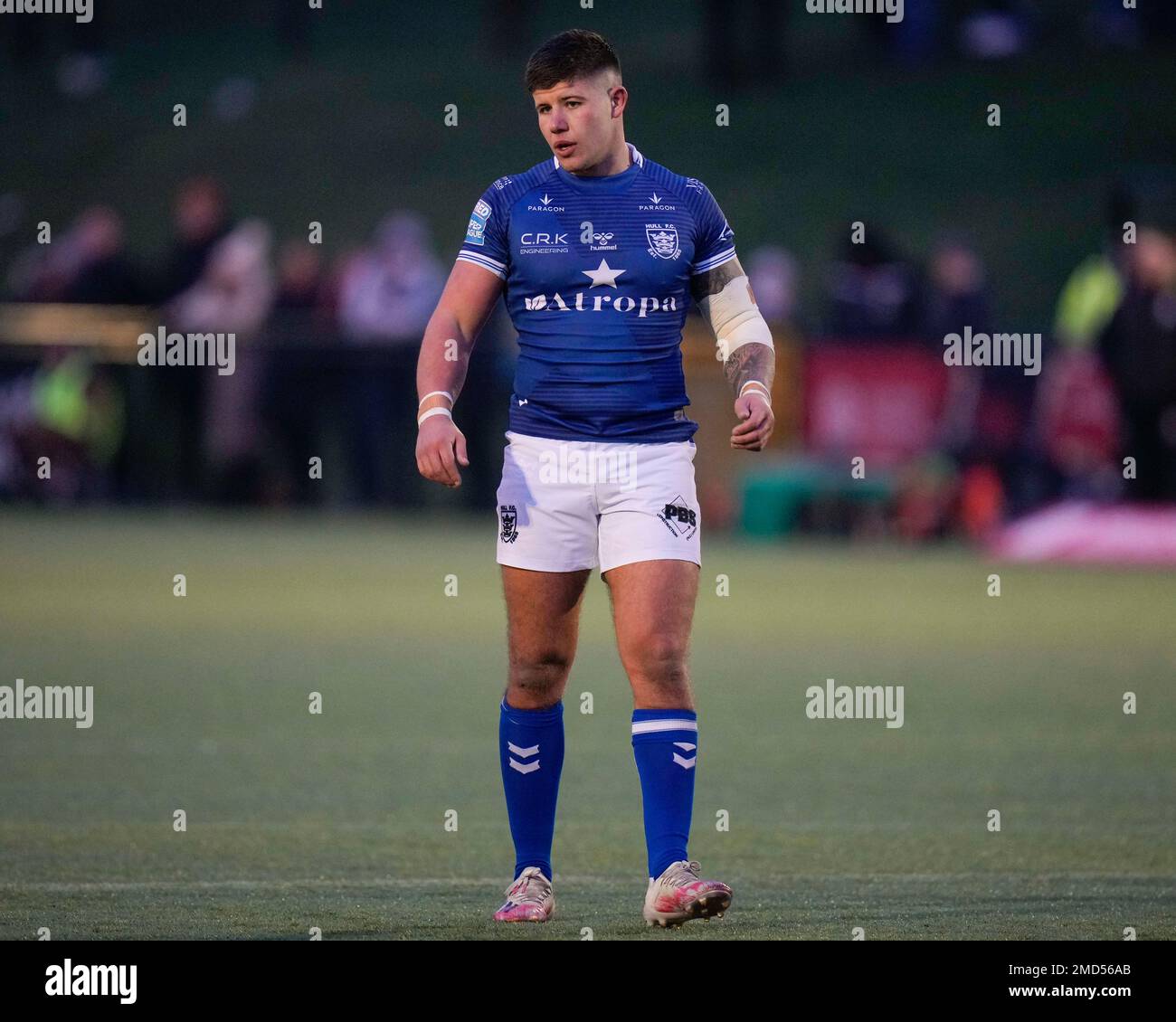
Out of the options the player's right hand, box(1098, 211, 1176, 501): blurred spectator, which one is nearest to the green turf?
the player's right hand

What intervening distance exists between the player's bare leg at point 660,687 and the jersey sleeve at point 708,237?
0.87m

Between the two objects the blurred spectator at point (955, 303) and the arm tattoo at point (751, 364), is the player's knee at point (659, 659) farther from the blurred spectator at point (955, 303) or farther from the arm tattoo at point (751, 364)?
the blurred spectator at point (955, 303)

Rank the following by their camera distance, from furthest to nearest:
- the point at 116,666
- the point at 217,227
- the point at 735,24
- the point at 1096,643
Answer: the point at 735,24
the point at 217,227
the point at 1096,643
the point at 116,666

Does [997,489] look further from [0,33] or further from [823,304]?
[0,33]

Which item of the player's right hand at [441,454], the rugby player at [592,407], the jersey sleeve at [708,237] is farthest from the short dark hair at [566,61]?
the player's right hand at [441,454]

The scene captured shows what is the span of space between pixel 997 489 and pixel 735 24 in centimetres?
1656

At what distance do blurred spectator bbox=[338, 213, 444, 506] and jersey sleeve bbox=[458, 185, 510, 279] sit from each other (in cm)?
1617

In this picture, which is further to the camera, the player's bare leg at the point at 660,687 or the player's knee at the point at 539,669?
the player's knee at the point at 539,669

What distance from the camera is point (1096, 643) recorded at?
14.4 metres

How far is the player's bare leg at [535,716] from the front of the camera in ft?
22.3

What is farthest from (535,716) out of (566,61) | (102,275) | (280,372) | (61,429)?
(102,275)

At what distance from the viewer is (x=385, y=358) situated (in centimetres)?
2338

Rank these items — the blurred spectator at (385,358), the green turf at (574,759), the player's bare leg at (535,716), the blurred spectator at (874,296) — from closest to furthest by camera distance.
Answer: the player's bare leg at (535,716), the green turf at (574,759), the blurred spectator at (874,296), the blurred spectator at (385,358)
